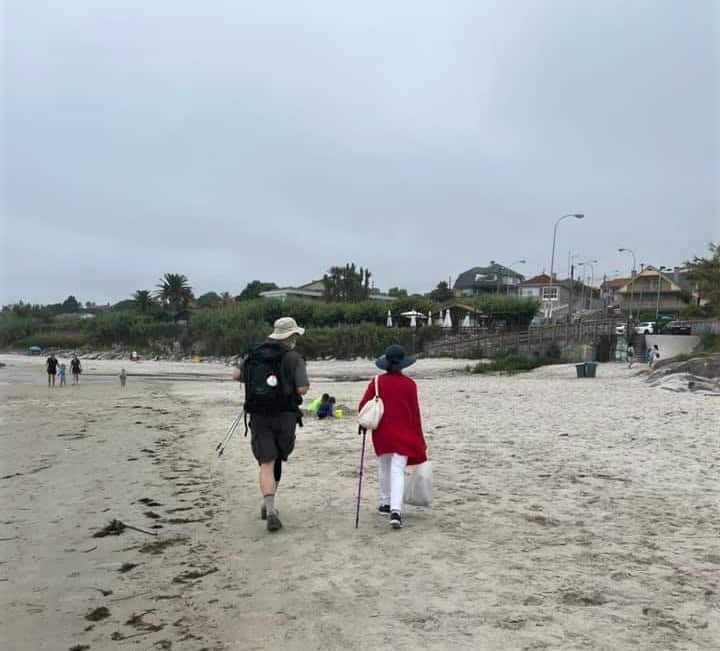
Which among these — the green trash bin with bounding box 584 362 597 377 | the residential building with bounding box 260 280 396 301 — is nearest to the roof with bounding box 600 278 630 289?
the residential building with bounding box 260 280 396 301

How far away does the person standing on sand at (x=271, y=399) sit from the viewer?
5.30m

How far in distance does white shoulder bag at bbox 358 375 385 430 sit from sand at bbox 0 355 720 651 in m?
0.88

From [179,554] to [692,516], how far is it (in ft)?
14.5

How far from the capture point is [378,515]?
5.75 meters

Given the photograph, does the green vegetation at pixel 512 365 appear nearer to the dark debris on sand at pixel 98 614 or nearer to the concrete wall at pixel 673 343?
the concrete wall at pixel 673 343

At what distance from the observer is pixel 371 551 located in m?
4.78

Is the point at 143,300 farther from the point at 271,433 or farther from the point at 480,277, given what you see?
the point at 271,433

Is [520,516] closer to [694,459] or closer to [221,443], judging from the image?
[694,459]

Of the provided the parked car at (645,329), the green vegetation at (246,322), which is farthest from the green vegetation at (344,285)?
the parked car at (645,329)

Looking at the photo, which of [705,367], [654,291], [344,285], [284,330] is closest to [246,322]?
[344,285]

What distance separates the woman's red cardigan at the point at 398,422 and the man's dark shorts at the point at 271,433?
2.27 feet

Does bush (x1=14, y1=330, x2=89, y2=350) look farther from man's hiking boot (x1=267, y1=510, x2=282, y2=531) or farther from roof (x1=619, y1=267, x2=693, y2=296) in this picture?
man's hiking boot (x1=267, y1=510, x2=282, y2=531)

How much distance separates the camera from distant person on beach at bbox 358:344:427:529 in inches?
212

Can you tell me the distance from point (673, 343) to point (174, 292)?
72702 millimetres
